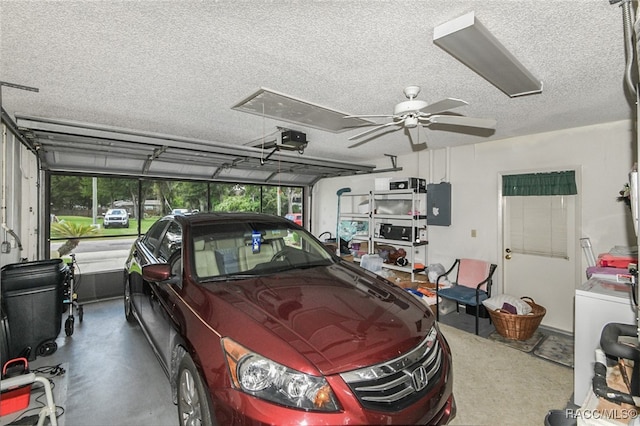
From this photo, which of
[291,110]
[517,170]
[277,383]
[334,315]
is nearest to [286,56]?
[291,110]

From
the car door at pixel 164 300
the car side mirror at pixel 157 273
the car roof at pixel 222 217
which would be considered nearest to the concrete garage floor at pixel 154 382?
the car door at pixel 164 300

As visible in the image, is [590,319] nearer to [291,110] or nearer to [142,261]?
[291,110]

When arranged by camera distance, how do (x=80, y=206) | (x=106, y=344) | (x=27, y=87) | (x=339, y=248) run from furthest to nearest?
(x=339, y=248) → (x=80, y=206) → (x=106, y=344) → (x=27, y=87)

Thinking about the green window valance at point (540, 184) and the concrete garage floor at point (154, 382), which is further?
the green window valance at point (540, 184)

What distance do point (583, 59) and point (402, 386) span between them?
235 centimetres

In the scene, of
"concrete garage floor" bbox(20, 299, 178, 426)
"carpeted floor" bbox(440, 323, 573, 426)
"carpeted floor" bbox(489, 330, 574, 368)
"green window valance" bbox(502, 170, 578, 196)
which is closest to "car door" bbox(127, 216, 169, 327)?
"concrete garage floor" bbox(20, 299, 178, 426)

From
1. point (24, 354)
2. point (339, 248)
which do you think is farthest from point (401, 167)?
point (24, 354)

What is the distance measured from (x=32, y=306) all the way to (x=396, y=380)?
3500 millimetres

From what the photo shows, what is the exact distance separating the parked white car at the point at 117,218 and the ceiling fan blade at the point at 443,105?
5.61m

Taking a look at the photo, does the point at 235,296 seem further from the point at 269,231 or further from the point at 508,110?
the point at 508,110

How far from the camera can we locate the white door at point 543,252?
3.61 meters

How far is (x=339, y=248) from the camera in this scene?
247 inches

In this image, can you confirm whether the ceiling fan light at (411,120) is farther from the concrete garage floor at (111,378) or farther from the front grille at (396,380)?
the concrete garage floor at (111,378)

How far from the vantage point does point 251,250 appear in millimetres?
2162
